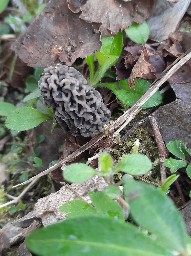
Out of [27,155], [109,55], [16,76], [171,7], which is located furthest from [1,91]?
[171,7]

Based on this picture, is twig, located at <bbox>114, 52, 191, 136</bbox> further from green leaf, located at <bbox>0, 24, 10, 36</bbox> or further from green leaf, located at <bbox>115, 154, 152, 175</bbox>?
green leaf, located at <bbox>0, 24, 10, 36</bbox>

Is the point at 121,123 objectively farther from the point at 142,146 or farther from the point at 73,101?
the point at 73,101

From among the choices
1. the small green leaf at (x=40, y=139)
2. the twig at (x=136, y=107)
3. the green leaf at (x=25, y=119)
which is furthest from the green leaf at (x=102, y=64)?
the small green leaf at (x=40, y=139)

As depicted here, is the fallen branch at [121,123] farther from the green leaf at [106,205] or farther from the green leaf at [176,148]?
the green leaf at [106,205]

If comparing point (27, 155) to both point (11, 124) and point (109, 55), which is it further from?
point (109, 55)

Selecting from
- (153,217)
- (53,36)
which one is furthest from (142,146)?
(153,217)

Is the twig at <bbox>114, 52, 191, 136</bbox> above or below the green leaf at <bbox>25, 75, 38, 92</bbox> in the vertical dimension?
above

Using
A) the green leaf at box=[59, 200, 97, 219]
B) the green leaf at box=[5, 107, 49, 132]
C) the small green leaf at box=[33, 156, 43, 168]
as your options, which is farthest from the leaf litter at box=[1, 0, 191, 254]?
the green leaf at box=[59, 200, 97, 219]
